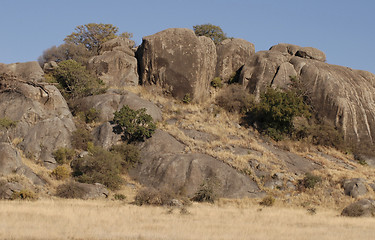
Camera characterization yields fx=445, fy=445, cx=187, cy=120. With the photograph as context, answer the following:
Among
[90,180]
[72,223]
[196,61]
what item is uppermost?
[196,61]

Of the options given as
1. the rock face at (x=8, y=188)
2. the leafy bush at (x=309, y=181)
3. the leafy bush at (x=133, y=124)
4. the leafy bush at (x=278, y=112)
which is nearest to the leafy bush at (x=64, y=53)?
the leafy bush at (x=133, y=124)

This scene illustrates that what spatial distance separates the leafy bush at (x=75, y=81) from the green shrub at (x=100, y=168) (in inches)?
445

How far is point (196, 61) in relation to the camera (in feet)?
146

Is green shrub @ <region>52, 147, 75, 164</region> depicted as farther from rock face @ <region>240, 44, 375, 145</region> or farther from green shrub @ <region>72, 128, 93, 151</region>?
rock face @ <region>240, 44, 375, 145</region>

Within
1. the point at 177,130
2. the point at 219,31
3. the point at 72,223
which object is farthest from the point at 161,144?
the point at 219,31

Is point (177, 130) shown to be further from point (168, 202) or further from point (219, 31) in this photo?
point (219, 31)

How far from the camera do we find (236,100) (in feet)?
145

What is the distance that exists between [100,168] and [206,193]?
742 centimetres

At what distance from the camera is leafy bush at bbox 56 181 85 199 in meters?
25.9

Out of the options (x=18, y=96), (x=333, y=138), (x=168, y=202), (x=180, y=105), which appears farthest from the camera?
(x=180, y=105)

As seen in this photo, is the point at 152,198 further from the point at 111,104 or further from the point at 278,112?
the point at 278,112

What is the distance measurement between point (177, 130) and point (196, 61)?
10.3 meters

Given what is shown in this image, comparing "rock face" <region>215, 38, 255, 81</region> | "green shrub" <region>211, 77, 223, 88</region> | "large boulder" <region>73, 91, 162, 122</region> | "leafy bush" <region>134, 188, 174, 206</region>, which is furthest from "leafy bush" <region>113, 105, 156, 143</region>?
"rock face" <region>215, 38, 255, 81</region>

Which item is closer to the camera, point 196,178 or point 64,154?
point 196,178
